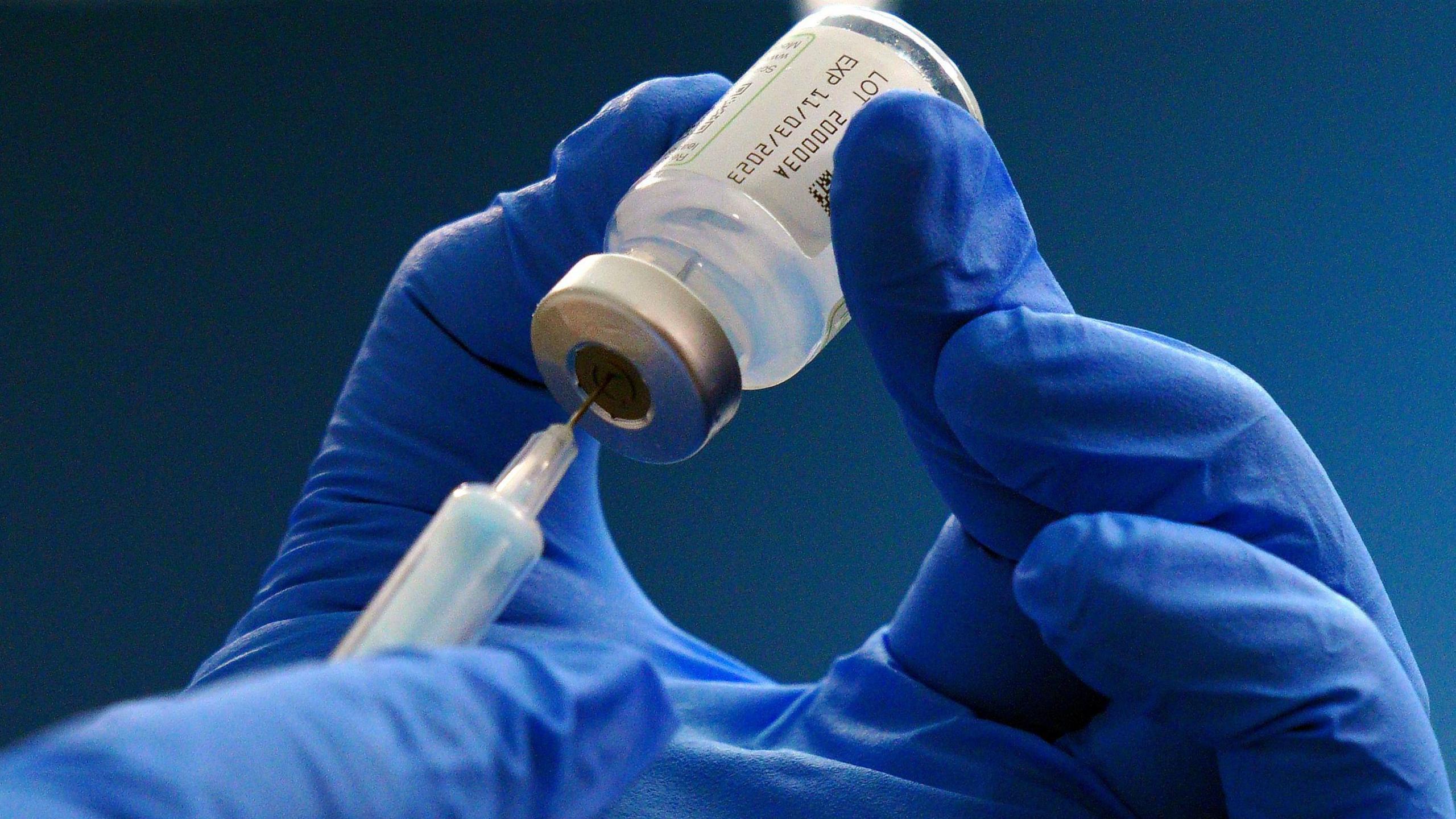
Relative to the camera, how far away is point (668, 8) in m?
1.71

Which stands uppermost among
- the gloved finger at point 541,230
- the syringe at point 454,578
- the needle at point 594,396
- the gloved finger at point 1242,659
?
the gloved finger at point 541,230

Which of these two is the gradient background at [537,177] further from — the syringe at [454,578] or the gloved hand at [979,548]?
the syringe at [454,578]

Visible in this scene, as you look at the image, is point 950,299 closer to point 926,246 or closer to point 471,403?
point 926,246

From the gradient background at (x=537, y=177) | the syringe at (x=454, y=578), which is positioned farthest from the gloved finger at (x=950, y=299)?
the gradient background at (x=537, y=177)

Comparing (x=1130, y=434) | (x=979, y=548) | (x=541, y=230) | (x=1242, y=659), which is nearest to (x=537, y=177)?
(x=541, y=230)

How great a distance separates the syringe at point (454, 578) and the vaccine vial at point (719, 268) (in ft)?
0.44

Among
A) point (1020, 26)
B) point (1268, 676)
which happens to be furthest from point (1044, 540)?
point (1020, 26)

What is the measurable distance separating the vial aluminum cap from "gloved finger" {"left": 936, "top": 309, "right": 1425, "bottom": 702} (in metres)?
0.13

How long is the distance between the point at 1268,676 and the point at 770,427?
104cm

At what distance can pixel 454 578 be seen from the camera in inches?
20.9

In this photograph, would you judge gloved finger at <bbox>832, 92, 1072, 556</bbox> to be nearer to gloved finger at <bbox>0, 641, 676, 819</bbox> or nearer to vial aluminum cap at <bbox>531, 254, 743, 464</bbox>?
vial aluminum cap at <bbox>531, 254, 743, 464</bbox>

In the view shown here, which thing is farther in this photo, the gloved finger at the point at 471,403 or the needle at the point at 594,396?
the gloved finger at the point at 471,403

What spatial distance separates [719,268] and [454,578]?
0.25 metres

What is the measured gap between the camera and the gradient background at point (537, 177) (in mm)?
1563
